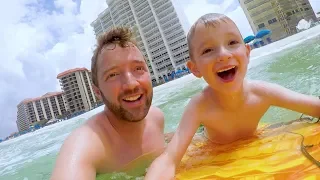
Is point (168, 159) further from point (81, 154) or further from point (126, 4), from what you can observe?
point (126, 4)

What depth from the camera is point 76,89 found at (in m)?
108

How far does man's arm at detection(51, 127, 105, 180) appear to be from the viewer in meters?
1.54

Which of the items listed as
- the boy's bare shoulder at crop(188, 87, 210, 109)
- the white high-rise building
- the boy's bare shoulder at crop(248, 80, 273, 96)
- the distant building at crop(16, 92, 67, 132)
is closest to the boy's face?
the boy's bare shoulder at crop(188, 87, 210, 109)

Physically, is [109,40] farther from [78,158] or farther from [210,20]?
[78,158]

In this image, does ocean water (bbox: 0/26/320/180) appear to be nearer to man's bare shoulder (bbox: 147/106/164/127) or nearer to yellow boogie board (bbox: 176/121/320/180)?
yellow boogie board (bbox: 176/121/320/180)

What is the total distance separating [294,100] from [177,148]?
0.93m

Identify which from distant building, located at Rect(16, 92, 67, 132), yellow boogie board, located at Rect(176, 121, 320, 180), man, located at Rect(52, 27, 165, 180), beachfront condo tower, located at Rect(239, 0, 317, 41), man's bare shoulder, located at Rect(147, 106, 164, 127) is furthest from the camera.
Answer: distant building, located at Rect(16, 92, 67, 132)

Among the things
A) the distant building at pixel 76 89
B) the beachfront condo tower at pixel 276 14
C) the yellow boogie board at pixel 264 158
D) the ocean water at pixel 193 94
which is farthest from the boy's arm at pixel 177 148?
the distant building at pixel 76 89

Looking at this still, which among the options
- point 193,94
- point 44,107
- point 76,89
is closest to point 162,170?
point 193,94

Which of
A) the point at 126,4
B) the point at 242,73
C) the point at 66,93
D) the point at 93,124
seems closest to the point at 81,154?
the point at 93,124

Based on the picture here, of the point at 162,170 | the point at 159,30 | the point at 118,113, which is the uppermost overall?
the point at 159,30

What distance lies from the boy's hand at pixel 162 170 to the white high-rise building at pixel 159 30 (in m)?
75.0

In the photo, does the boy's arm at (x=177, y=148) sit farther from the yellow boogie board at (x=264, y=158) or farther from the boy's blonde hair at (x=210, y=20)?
the boy's blonde hair at (x=210, y=20)

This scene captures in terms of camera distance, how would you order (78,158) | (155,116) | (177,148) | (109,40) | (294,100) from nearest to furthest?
(78,158) < (177,148) < (294,100) < (109,40) < (155,116)
